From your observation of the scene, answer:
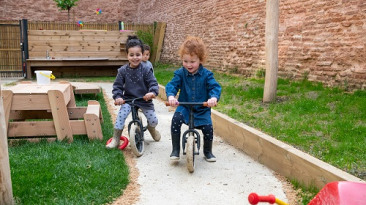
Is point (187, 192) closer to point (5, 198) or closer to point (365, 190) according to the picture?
point (5, 198)

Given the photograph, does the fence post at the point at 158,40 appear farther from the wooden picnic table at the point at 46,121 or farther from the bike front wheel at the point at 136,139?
the bike front wheel at the point at 136,139

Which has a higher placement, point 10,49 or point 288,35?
point 288,35

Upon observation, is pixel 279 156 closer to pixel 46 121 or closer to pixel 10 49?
pixel 46 121

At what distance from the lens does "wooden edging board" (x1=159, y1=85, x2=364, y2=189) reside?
11.7 feet

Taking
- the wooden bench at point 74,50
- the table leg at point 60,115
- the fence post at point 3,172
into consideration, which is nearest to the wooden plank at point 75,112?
the table leg at point 60,115

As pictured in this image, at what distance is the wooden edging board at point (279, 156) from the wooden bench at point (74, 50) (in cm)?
989

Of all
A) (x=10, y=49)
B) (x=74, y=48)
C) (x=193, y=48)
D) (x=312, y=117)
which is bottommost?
(x=312, y=117)

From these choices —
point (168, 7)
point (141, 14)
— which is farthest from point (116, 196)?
point (141, 14)

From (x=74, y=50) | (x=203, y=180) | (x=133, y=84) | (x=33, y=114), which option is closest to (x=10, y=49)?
(x=74, y=50)

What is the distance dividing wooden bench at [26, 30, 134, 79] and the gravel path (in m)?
10.3

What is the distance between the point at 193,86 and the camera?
4.53 m

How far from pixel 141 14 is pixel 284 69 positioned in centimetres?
1814

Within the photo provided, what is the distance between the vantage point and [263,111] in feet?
21.6

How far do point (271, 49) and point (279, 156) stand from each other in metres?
3.22
